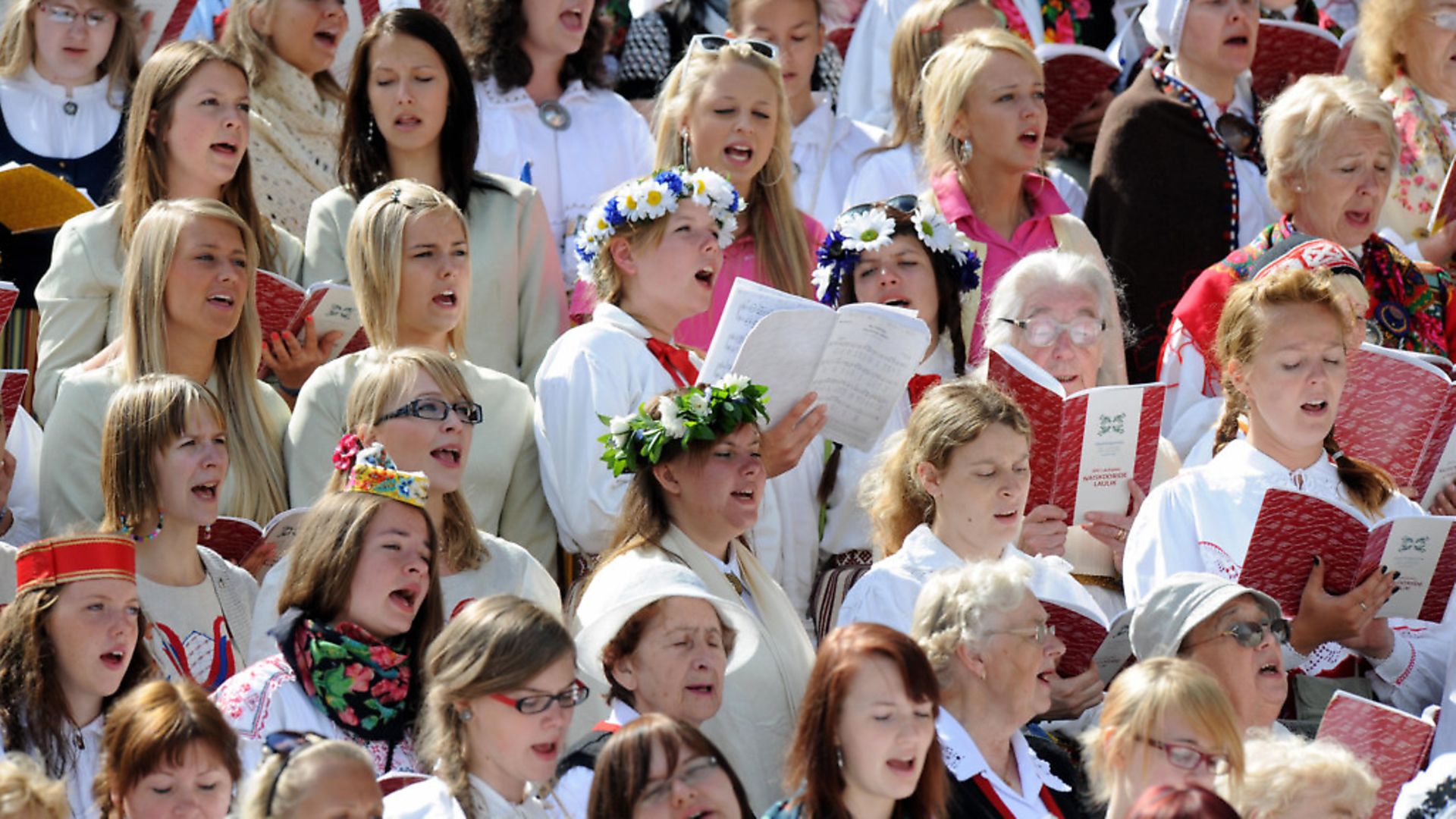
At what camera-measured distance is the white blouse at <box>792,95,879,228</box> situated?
854 cm

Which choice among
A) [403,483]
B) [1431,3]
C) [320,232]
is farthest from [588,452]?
[1431,3]

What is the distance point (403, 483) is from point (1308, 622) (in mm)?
2279

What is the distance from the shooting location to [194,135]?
695 centimetres

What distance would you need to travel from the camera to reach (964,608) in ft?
17.3

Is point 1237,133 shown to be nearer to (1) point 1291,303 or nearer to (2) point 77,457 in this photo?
(1) point 1291,303

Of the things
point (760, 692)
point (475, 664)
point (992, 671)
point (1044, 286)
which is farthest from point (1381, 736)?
point (475, 664)

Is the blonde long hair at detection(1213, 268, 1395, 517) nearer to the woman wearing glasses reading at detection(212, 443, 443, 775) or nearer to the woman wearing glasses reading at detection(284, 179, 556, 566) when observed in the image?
the woman wearing glasses reading at detection(284, 179, 556, 566)

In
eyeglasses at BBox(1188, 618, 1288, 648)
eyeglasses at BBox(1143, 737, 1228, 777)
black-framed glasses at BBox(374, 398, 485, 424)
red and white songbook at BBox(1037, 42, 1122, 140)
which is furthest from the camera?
red and white songbook at BBox(1037, 42, 1122, 140)

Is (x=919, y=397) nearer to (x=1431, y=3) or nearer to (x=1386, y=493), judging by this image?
(x=1386, y=493)

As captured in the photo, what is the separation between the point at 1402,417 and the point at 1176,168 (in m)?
2.03

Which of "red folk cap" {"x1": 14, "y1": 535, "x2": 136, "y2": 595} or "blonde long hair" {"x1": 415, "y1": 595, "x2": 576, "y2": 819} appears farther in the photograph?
"red folk cap" {"x1": 14, "y1": 535, "x2": 136, "y2": 595}

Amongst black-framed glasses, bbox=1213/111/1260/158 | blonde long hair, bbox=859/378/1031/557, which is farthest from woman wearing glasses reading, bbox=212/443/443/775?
black-framed glasses, bbox=1213/111/1260/158

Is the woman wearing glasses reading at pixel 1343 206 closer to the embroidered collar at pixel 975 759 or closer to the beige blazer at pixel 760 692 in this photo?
the beige blazer at pixel 760 692

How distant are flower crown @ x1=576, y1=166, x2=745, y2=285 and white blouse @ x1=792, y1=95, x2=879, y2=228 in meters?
1.83
